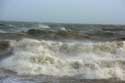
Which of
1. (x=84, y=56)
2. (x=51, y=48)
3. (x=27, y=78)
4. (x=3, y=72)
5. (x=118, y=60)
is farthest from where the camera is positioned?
(x=51, y=48)

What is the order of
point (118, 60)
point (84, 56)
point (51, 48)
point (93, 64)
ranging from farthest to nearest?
point (51, 48) → point (84, 56) → point (118, 60) → point (93, 64)

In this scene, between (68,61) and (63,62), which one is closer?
(63,62)

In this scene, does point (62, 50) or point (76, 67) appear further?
point (62, 50)

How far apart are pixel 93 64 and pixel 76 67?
552 mm

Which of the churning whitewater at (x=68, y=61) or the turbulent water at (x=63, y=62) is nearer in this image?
the turbulent water at (x=63, y=62)

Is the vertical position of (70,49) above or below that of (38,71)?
above

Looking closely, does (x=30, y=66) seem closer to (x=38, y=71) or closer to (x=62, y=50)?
(x=38, y=71)

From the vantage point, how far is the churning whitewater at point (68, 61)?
725 centimetres

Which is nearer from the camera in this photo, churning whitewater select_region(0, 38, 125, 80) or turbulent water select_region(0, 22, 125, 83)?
turbulent water select_region(0, 22, 125, 83)

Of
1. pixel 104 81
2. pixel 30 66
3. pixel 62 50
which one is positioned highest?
pixel 62 50

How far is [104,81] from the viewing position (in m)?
6.55

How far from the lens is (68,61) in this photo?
8.44 metres

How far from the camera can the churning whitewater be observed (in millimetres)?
7254

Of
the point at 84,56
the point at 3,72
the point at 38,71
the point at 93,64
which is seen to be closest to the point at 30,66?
the point at 38,71
